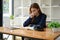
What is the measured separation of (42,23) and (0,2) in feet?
6.79

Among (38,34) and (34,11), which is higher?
(34,11)

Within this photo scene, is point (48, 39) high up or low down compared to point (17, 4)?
down

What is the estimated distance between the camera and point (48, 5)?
5152 millimetres

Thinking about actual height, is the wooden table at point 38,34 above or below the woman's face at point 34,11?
below

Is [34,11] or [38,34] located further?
[34,11]

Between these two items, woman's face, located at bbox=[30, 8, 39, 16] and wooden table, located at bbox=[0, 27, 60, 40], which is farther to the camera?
woman's face, located at bbox=[30, 8, 39, 16]

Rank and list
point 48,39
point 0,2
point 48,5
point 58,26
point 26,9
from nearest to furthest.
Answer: point 48,39, point 58,26, point 0,2, point 48,5, point 26,9

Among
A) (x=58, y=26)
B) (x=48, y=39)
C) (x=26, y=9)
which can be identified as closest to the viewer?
(x=48, y=39)

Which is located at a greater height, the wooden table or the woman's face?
the woman's face

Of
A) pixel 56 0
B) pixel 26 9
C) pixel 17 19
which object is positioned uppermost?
pixel 56 0

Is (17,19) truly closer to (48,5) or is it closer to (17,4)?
(17,4)

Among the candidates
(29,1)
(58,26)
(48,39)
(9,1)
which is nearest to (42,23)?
(58,26)

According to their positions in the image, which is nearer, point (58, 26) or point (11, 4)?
point (58, 26)

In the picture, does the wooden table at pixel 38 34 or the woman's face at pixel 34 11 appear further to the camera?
the woman's face at pixel 34 11
